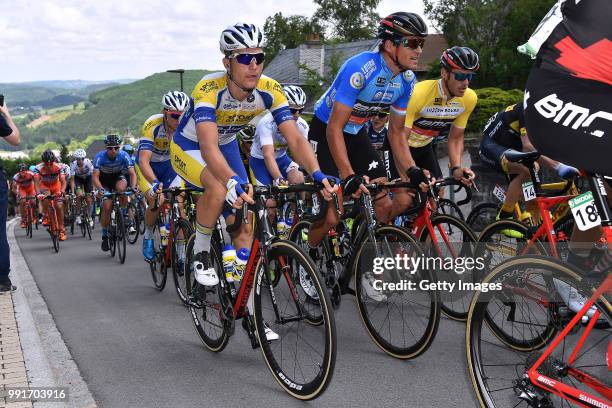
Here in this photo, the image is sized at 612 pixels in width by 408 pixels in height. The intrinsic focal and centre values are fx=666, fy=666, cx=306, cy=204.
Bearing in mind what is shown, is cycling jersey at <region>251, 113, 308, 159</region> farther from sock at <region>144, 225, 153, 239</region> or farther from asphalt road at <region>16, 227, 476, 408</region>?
asphalt road at <region>16, 227, 476, 408</region>

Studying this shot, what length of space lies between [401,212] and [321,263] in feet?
2.59

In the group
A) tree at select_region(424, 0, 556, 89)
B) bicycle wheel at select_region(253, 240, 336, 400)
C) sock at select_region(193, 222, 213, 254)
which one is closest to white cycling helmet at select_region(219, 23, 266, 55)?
sock at select_region(193, 222, 213, 254)

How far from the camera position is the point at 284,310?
4.17 meters

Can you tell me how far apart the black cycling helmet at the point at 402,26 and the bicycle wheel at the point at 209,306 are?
213 cm

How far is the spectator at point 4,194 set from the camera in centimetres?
651

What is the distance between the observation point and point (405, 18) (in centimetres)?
519

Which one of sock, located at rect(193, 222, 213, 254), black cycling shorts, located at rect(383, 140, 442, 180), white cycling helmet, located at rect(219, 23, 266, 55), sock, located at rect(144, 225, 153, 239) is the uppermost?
white cycling helmet, located at rect(219, 23, 266, 55)

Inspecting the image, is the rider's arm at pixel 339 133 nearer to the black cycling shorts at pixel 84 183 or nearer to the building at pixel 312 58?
the black cycling shorts at pixel 84 183

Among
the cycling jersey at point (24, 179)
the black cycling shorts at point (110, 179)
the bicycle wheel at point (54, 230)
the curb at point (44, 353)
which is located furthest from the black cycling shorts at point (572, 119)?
the cycling jersey at point (24, 179)

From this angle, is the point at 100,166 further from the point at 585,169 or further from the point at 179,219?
the point at 585,169

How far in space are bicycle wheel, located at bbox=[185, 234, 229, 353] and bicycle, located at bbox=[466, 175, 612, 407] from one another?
2090mm

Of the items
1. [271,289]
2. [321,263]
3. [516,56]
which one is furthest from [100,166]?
[516,56]

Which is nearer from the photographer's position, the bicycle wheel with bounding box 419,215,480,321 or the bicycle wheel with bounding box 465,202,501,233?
the bicycle wheel with bounding box 419,215,480,321

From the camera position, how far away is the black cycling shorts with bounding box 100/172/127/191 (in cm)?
1262
